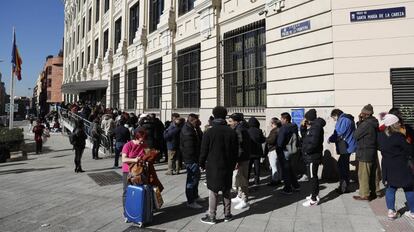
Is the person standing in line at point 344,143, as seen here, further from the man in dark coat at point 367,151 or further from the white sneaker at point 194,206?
the white sneaker at point 194,206

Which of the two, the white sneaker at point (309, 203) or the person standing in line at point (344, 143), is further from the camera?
the person standing in line at point (344, 143)

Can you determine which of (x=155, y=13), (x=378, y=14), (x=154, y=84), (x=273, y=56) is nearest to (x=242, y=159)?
(x=273, y=56)

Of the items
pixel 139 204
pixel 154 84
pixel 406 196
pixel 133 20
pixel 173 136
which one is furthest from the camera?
pixel 133 20

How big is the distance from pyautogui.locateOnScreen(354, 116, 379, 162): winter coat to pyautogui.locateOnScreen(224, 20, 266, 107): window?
447 cm

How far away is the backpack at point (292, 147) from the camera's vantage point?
24.0 feet

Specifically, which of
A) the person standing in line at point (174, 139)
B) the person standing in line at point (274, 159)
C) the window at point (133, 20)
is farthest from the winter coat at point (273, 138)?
the window at point (133, 20)

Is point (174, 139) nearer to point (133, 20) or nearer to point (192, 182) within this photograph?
point (192, 182)

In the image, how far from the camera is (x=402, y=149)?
5.52 metres

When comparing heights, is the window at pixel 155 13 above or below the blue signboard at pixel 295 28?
above

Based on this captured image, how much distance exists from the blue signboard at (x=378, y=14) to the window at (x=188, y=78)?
7.08m

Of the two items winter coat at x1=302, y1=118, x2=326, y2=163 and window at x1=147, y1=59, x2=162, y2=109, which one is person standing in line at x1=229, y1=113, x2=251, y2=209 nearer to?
winter coat at x1=302, y1=118, x2=326, y2=163

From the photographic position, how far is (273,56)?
10.2m

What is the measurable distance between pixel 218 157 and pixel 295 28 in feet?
17.8

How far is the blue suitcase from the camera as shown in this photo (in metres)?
5.48
